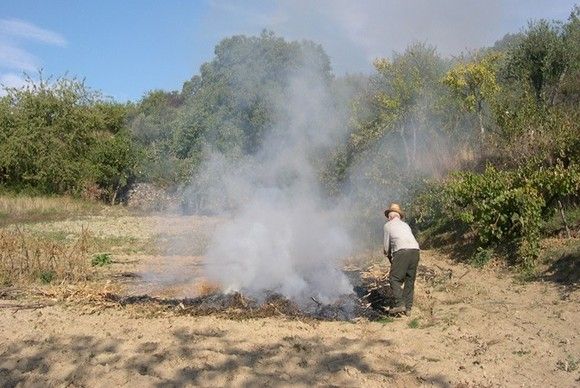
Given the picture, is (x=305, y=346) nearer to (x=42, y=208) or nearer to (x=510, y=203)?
(x=510, y=203)

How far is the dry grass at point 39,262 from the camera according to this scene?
1020 cm

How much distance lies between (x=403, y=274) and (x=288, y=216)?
15.2 ft

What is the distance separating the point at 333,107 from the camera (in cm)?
1485

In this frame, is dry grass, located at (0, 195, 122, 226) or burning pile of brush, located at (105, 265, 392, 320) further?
dry grass, located at (0, 195, 122, 226)

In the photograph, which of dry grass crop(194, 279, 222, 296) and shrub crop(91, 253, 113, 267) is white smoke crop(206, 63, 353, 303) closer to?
dry grass crop(194, 279, 222, 296)

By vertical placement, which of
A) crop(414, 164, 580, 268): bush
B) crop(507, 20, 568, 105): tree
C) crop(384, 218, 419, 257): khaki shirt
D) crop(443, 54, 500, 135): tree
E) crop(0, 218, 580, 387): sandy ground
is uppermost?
crop(507, 20, 568, 105): tree

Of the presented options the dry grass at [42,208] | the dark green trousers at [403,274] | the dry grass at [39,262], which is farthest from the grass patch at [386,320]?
the dry grass at [42,208]

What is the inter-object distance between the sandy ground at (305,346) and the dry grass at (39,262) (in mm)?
1446

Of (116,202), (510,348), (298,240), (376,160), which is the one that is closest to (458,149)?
(376,160)

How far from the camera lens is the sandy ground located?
5633 mm

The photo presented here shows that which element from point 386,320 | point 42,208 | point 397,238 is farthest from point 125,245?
point 42,208

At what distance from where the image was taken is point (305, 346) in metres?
6.48

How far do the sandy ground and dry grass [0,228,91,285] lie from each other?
1446 millimetres

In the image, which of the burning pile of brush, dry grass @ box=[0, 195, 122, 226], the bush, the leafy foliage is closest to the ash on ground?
the burning pile of brush
